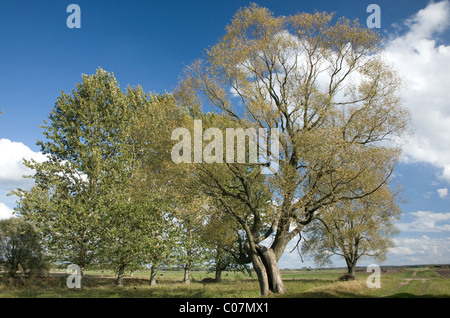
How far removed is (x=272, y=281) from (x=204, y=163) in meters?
10.1

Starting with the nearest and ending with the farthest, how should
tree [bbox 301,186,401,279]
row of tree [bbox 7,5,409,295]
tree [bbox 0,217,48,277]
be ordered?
1. row of tree [bbox 7,5,409,295]
2. tree [bbox 0,217,48,277]
3. tree [bbox 301,186,401,279]

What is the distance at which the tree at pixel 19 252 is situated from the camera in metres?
31.8

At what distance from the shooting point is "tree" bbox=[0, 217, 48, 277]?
31.8m

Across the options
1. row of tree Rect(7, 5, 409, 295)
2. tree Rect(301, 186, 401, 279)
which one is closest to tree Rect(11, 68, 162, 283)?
row of tree Rect(7, 5, 409, 295)

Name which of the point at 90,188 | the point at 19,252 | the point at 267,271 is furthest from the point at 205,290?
the point at 19,252

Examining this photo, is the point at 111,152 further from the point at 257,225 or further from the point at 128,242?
the point at 257,225

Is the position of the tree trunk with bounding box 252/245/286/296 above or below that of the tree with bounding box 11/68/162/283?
below

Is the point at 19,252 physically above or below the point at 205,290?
above

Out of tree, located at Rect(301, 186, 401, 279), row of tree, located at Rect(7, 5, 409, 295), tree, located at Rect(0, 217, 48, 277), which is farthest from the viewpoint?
tree, located at Rect(301, 186, 401, 279)

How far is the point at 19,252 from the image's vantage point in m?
32.0

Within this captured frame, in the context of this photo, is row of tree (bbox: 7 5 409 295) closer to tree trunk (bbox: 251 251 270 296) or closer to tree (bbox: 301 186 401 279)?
tree trunk (bbox: 251 251 270 296)

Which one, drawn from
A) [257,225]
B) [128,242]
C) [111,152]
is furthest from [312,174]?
[111,152]

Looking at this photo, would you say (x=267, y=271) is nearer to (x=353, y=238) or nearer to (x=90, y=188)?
(x=90, y=188)

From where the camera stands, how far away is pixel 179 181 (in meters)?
20.6
